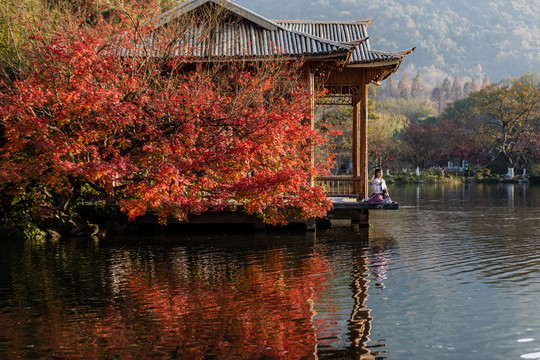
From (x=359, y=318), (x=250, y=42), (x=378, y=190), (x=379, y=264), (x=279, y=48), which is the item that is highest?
(x=250, y=42)

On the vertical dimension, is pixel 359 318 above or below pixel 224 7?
below

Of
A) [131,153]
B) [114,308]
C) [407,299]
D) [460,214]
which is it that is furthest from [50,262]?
[460,214]

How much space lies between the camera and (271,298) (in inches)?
411

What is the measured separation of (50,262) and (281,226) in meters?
7.96

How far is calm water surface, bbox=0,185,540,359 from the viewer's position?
7.88m

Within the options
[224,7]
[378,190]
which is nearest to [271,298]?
[378,190]

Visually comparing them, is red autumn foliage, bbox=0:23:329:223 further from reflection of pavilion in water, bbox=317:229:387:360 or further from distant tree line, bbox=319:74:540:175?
distant tree line, bbox=319:74:540:175

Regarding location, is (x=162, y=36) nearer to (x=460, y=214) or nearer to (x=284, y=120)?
(x=284, y=120)

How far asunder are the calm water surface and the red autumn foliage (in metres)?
1.61

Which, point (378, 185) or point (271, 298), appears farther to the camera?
point (378, 185)

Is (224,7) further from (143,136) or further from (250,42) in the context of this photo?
(143,136)

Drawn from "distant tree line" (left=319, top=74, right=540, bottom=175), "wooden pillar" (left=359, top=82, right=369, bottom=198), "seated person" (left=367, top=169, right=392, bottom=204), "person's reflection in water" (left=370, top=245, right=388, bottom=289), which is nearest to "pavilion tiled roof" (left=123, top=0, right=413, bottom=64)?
"wooden pillar" (left=359, top=82, right=369, bottom=198)

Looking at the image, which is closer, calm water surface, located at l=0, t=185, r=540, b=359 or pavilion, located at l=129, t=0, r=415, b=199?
calm water surface, located at l=0, t=185, r=540, b=359

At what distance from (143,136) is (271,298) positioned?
23.4 feet
